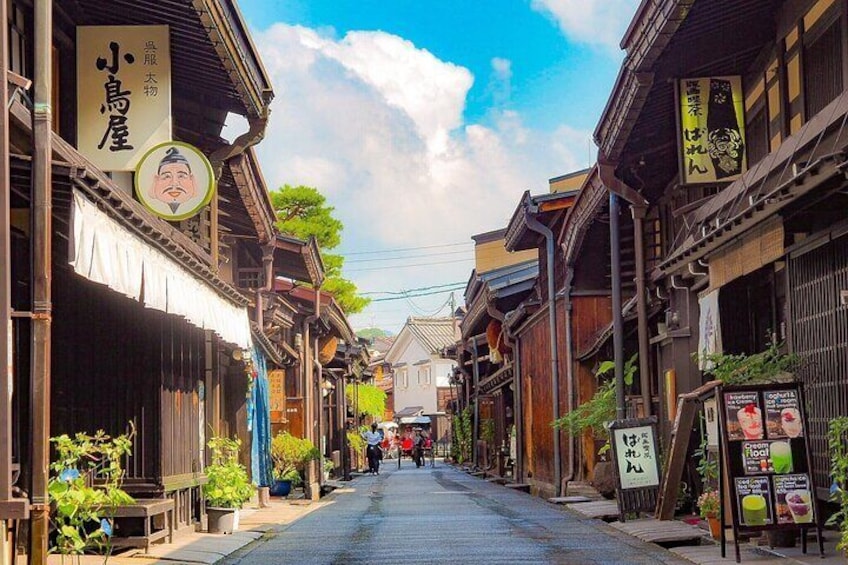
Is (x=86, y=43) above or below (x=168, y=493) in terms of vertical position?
above

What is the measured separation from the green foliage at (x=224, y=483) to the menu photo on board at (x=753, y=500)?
8.88 metres

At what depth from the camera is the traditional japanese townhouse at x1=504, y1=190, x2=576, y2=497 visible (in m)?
28.7

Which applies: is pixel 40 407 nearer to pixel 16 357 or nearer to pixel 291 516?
pixel 16 357

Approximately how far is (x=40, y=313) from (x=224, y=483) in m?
9.91

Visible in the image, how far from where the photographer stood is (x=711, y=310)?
17.0 metres

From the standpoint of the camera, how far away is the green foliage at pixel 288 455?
2966 cm

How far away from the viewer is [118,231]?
437 inches

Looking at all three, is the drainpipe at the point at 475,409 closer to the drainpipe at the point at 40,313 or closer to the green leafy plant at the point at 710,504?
the green leafy plant at the point at 710,504

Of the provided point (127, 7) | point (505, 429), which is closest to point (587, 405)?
point (127, 7)

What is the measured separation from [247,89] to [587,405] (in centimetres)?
1086

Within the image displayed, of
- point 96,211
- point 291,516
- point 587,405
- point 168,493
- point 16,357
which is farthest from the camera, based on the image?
point 587,405

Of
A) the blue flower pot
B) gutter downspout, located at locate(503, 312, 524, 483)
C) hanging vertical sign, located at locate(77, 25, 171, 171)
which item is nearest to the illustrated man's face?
hanging vertical sign, located at locate(77, 25, 171, 171)

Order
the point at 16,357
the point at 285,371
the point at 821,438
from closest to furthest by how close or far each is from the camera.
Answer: the point at 16,357, the point at 821,438, the point at 285,371

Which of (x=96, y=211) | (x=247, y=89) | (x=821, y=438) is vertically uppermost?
(x=247, y=89)
